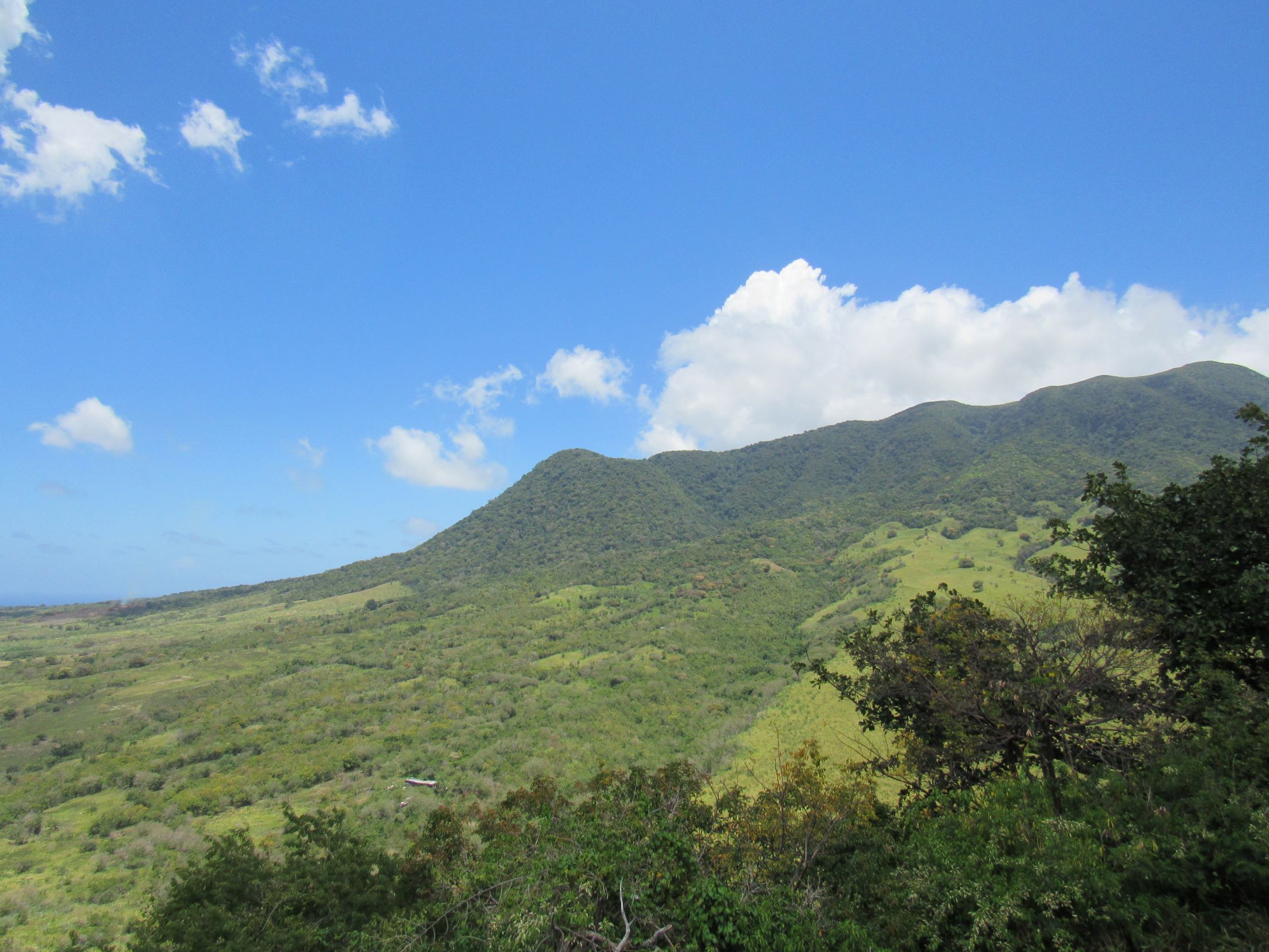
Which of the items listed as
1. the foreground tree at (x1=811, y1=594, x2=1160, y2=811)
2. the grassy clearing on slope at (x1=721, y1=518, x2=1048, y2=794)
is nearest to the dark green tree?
the grassy clearing on slope at (x1=721, y1=518, x2=1048, y2=794)

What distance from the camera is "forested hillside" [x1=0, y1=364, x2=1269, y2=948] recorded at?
42.6 meters

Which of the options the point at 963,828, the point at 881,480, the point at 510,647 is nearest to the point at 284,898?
the point at 963,828

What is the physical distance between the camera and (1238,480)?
45.2 feet

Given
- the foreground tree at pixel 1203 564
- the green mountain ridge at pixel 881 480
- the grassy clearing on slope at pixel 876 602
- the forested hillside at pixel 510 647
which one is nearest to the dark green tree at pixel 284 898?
the forested hillside at pixel 510 647

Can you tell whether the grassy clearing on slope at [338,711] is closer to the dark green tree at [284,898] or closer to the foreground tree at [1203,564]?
the dark green tree at [284,898]

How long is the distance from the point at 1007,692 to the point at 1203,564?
5861 mm

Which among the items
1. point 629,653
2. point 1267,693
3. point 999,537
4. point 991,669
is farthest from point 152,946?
point 999,537

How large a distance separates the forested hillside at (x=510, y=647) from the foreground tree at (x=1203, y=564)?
9.81 m

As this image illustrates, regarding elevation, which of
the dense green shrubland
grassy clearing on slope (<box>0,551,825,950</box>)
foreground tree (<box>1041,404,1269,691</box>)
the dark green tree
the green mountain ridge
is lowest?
grassy clearing on slope (<box>0,551,825,950</box>)

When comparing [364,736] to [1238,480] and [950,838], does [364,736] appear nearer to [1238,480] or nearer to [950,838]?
[950,838]

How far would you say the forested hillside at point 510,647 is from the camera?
1677 inches

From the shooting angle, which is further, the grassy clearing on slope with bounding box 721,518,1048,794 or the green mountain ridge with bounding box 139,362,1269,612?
the green mountain ridge with bounding box 139,362,1269,612

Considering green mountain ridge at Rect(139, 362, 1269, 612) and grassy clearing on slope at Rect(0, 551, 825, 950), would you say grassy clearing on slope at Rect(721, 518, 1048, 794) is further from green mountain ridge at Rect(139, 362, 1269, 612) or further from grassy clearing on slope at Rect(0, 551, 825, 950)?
green mountain ridge at Rect(139, 362, 1269, 612)

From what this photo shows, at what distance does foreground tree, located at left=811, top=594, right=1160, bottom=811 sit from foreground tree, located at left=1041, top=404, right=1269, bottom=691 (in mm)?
918
